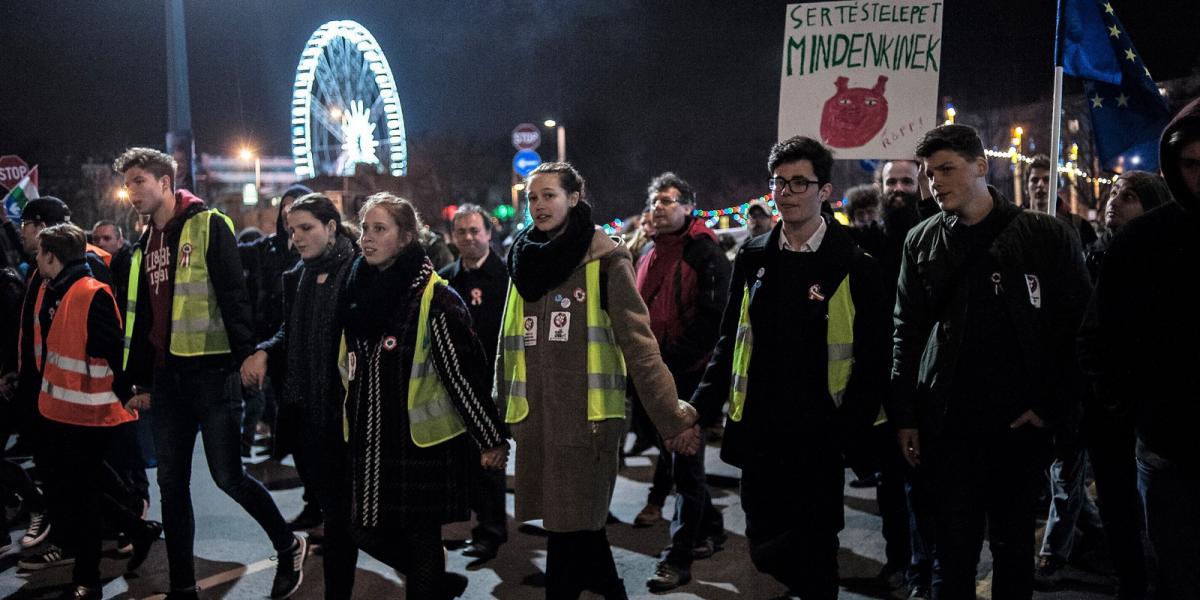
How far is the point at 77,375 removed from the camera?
5281mm

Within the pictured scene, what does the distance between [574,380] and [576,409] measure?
114 mm

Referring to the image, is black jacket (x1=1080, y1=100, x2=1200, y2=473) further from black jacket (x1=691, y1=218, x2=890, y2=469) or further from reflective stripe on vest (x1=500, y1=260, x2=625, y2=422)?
reflective stripe on vest (x1=500, y1=260, x2=625, y2=422)

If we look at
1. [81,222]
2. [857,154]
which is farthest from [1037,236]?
[81,222]

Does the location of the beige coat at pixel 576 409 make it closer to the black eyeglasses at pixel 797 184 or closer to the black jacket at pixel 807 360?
the black jacket at pixel 807 360

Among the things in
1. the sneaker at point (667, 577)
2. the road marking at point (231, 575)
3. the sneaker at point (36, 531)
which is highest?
the sneaker at point (667, 577)

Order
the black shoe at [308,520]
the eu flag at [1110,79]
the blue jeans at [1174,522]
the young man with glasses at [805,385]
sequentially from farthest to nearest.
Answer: the black shoe at [308,520]
the eu flag at [1110,79]
the young man with glasses at [805,385]
the blue jeans at [1174,522]

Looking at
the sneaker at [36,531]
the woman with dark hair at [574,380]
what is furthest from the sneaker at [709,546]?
the sneaker at [36,531]

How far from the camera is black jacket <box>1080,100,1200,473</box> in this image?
2570 mm

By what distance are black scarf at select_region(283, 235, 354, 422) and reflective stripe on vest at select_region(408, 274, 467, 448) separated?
1.66 ft

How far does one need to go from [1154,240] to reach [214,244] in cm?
408

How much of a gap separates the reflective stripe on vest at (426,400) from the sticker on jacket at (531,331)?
0.38m

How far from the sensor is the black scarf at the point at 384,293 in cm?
394

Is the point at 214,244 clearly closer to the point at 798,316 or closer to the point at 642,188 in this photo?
the point at 798,316

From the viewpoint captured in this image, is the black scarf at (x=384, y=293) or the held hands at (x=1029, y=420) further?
the black scarf at (x=384, y=293)
